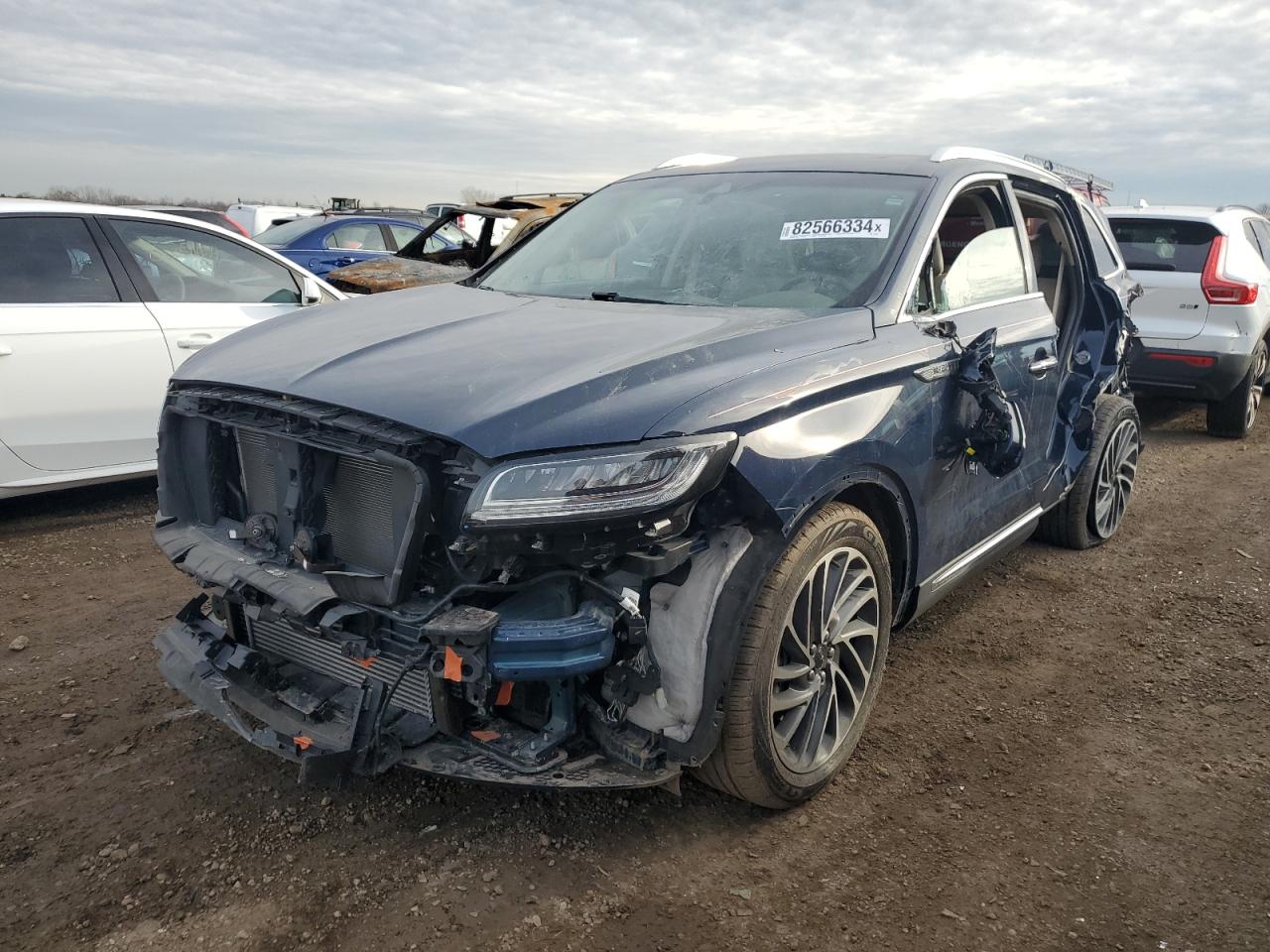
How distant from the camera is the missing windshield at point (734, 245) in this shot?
3.17 m

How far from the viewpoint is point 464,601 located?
225 cm

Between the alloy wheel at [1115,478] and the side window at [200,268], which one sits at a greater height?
the side window at [200,268]

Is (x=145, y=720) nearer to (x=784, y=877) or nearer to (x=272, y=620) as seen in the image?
(x=272, y=620)

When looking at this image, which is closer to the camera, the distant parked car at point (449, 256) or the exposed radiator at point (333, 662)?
the exposed radiator at point (333, 662)

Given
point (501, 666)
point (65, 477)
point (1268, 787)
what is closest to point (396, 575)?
point (501, 666)

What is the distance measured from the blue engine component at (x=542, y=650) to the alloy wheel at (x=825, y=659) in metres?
0.56

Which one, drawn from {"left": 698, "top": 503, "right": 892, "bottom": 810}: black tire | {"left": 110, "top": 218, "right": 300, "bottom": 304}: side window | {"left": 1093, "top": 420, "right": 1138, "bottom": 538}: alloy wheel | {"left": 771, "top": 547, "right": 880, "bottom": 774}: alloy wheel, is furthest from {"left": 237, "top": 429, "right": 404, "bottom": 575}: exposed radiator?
{"left": 1093, "top": 420, "right": 1138, "bottom": 538}: alloy wheel

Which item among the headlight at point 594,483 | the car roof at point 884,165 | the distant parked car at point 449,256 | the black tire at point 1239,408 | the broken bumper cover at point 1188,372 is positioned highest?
the car roof at point 884,165

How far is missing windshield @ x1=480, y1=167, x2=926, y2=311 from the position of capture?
3168 mm

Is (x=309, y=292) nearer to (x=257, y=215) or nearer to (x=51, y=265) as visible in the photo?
(x=51, y=265)

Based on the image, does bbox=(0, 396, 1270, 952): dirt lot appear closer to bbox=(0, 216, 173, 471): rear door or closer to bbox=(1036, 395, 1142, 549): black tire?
bbox=(1036, 395, 1142, 549): black tire

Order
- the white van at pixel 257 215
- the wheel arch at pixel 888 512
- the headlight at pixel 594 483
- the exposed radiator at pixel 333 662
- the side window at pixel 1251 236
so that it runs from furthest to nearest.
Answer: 1. the white van at pixel 257 215
2. the side window at pixel 1251 236
3. the wheel arch at pixel 888 512
4. the exposed radiator at pixel 333 662
5. the headlight at pixel 594 483

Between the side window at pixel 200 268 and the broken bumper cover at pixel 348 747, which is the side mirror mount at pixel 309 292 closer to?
the side window at pixel 200 268

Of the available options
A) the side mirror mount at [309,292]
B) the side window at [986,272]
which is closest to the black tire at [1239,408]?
the side window at [986,272]
